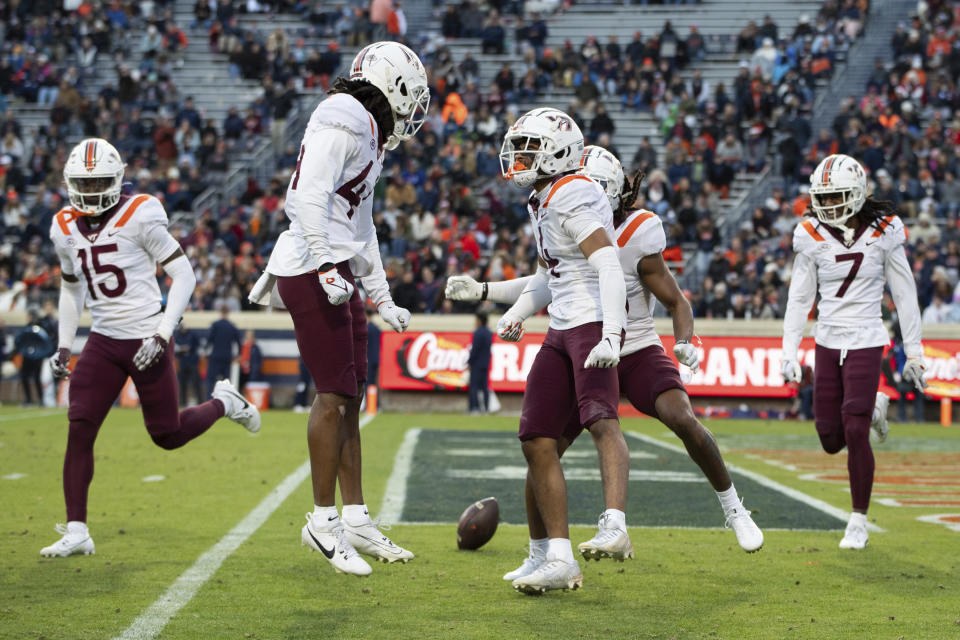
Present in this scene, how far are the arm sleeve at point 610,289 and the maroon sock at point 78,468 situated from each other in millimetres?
2614

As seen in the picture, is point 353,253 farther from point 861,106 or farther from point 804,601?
point 861,106

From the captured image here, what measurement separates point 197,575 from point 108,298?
159cm

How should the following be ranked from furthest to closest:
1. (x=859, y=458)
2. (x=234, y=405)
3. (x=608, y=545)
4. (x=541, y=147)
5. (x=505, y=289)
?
(x=234, y=405), (x=859, y=458), (x=505, y=289), (x=541, y=147), (x=608, y=545)

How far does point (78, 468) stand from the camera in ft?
19.7

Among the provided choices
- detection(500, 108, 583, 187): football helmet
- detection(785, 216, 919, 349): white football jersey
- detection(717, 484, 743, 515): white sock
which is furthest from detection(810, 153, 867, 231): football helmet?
detection(500, 108, 583, 187): football helmet

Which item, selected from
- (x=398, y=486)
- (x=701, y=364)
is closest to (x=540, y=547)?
(x=398, y=486)

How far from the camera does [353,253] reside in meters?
5.12

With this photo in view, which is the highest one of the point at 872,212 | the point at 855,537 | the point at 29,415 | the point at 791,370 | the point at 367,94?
the point at 367,94

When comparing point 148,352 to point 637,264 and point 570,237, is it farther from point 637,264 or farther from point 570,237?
point 637,264

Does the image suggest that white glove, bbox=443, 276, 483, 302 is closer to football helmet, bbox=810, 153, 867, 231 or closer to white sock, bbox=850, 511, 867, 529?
football helmet, bbox=810, 153, 867, 231

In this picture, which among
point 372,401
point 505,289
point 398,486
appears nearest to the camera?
point 505,289

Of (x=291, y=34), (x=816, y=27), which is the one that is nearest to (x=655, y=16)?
(x=816, y=27)

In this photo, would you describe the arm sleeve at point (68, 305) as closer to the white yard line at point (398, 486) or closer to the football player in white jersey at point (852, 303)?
the white yard line at point (398, 486)

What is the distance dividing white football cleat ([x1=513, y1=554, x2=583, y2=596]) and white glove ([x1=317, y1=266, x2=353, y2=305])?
1277 millimetres
